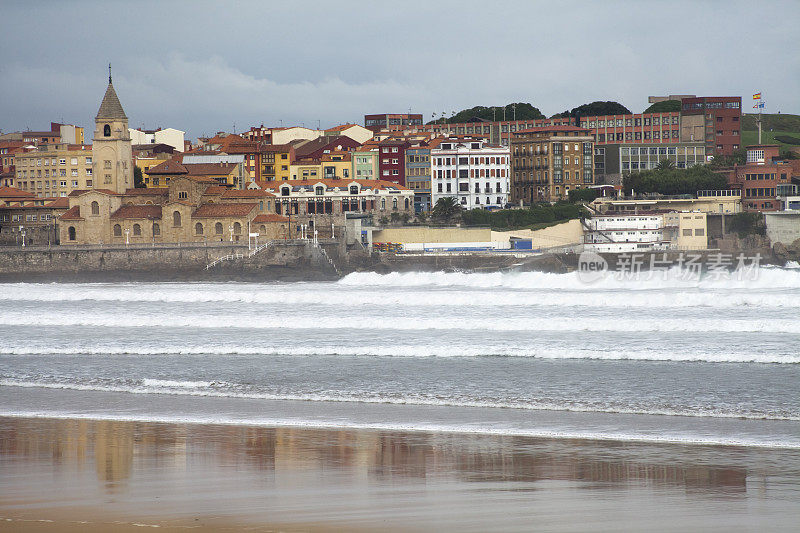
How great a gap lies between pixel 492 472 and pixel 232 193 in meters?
52.8

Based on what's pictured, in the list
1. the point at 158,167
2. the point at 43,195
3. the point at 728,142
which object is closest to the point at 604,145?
the point at 728,142

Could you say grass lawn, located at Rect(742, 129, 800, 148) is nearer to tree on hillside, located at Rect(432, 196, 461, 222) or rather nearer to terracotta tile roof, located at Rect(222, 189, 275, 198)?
tree on hillside, located at Rect(432, 196, 461, 222)

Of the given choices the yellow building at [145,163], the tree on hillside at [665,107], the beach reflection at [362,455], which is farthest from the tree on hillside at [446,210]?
the beach reflection at [362,455]

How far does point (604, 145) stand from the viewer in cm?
7806

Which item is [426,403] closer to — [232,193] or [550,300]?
[550,300]

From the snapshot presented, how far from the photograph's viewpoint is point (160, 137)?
97562 mm

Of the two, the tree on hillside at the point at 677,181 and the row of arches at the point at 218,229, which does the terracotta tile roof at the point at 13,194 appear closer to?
the row of arches at the point at 218,229

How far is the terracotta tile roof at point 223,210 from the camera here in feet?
190

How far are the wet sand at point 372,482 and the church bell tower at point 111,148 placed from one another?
52.3m

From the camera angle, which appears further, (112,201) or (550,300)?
(112,201)

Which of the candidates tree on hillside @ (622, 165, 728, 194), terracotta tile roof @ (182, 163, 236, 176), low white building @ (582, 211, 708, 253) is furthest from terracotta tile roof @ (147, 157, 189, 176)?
tree on hillside @ (622, 165, 728, 194)

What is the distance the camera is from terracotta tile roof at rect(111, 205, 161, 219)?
195ft

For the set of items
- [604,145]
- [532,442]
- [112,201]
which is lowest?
[532,442]

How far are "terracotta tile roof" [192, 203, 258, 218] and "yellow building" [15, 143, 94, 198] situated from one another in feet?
84.1
